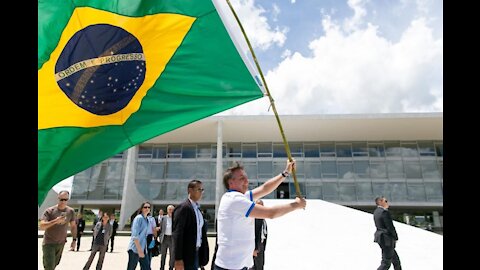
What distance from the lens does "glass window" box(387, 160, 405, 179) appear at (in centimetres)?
3021

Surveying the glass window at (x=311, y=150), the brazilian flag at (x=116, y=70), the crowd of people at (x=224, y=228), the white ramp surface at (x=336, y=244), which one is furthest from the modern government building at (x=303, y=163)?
the brazilian flag at (x=116, y=70)

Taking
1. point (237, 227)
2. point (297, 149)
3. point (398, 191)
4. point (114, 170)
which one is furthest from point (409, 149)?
point (237, 227)

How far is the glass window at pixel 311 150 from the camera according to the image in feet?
105

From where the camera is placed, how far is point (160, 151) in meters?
33.4

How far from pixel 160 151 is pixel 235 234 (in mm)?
31771

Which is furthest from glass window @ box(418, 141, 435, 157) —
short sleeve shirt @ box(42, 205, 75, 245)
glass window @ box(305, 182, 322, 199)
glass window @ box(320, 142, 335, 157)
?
short sleeve shirt @ box(42, 205, 75, 245)

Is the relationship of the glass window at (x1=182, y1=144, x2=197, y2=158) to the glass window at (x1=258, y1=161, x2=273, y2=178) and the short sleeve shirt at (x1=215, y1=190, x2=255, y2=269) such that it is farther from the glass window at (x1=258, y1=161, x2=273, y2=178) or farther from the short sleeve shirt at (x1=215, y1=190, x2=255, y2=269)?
the short sleeve shirt at (x1=215, y1=190, x2=255, y2=269)

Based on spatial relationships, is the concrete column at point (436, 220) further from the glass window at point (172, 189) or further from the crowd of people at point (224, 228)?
the crowd of people at point (224, 228)

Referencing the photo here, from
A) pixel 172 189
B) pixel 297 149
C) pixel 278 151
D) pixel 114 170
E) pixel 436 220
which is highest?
pixel 297 149

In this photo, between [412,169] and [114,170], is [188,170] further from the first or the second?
[412,169]

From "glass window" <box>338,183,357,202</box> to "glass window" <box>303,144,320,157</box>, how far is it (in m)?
3.72

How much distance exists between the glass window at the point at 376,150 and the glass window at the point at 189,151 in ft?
56.1
